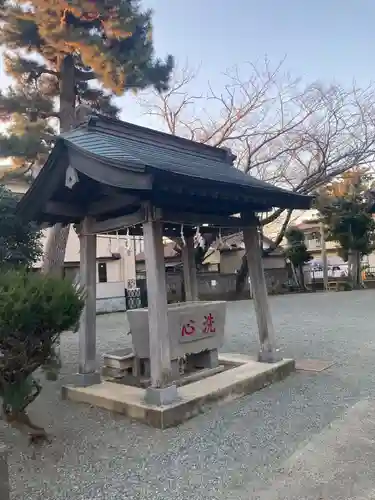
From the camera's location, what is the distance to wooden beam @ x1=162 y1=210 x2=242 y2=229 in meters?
4.40

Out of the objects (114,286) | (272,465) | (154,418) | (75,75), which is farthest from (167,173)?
(114,286)

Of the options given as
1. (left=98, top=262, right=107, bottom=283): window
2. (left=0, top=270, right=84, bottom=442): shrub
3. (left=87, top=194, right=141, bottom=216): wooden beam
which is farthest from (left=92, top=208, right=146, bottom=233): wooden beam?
(left=98, top=262, right=107, bottom=283): window

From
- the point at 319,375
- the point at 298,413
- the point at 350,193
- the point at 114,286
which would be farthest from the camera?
the point at 350,193

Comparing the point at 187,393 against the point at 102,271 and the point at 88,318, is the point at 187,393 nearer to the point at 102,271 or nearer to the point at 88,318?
the point at 88,318

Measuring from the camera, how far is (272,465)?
9.70 ft

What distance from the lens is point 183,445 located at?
339cm

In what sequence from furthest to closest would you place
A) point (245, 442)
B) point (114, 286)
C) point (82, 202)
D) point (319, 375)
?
point (114, 286) → point (319, 375) → point (82, 202) → point (245, 442)

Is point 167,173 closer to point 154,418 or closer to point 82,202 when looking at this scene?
point 82,202

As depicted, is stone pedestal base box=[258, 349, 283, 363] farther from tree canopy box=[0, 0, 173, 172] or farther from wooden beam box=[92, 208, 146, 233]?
tree canopy box=[0, 0, 173, 172]

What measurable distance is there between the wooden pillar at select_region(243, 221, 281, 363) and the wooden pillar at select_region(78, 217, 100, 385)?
2.09 m

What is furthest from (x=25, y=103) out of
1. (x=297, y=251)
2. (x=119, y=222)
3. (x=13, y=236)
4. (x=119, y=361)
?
(x=297, y=251)

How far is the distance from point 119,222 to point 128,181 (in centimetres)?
94

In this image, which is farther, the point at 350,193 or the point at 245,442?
the point at 350,193

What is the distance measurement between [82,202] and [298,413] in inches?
137
